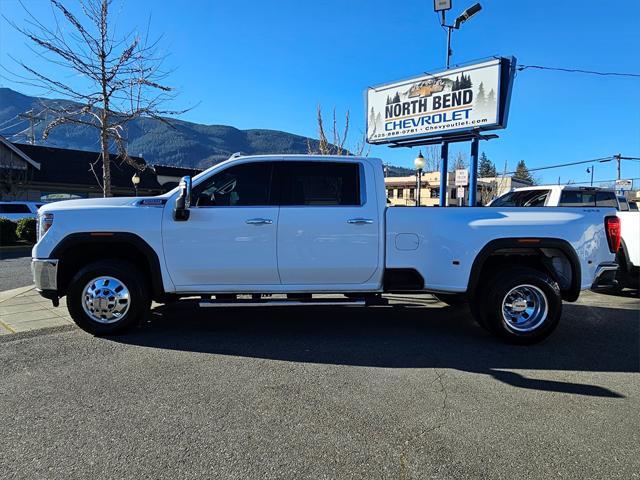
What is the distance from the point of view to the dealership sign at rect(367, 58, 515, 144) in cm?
1221

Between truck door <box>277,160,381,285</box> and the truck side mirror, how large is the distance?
1031mm

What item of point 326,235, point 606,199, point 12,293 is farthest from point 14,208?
point 606,199

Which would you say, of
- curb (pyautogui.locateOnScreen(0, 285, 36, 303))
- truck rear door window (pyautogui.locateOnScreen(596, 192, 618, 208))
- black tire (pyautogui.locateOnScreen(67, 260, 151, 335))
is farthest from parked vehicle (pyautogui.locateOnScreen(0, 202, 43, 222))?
truck rear door window (pyautogui.locateOnScreen(596, 192, 618, 208))

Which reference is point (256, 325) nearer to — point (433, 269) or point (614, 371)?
point (433, 269)

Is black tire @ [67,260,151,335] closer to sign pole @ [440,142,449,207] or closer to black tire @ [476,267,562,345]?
black tire @ [476,267,562,345]

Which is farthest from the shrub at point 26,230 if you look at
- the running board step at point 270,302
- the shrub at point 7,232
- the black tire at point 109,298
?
the running board step at point 270,302

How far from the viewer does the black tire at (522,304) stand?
5.03 meters

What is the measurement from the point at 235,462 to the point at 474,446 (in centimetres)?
155

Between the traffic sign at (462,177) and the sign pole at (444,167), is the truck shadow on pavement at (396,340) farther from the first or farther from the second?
the traffic sign at (462,177)

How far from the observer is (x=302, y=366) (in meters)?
4.37

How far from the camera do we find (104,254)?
211 inches

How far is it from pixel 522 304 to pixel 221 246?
347cm

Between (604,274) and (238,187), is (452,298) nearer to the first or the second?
(604,274)

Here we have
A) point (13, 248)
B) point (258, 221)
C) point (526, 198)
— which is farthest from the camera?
point (13, 248)
